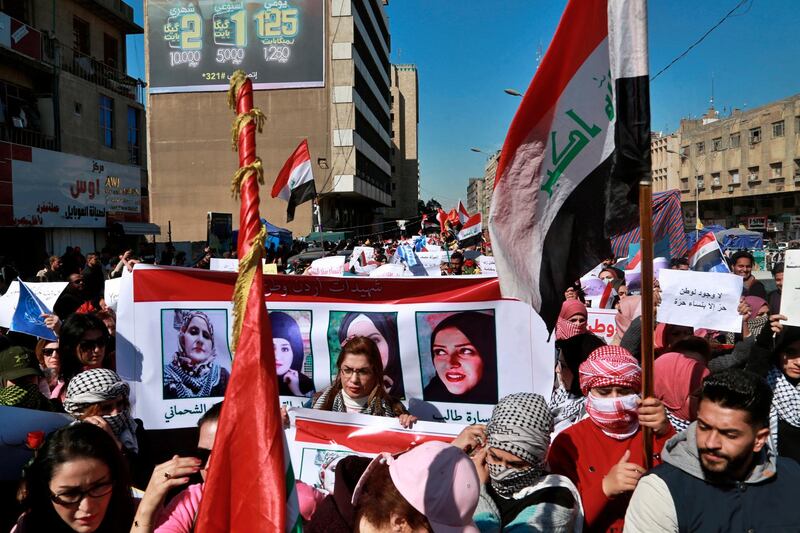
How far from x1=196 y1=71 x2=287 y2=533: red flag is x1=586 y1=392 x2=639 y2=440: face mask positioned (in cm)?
154

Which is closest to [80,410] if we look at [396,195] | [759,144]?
[759,144]

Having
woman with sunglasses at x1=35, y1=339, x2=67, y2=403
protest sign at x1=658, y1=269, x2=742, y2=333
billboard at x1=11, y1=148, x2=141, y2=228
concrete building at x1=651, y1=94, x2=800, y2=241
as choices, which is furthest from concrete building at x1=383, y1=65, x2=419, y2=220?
woman with sunglasses at x1=35, y1=339, x2=67, y2=403

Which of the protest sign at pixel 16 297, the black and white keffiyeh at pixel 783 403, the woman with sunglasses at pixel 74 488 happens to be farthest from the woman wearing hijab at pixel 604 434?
the protest sign at pixel 16 297

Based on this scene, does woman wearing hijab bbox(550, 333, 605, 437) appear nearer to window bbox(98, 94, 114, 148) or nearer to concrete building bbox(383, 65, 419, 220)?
window bbox(98, 94, 114, 148)

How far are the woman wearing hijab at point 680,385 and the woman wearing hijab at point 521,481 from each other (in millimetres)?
1105

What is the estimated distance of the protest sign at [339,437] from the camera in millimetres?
3156

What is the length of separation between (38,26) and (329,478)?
924 inches

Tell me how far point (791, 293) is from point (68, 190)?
21.1m

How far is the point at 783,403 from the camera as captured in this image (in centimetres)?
323

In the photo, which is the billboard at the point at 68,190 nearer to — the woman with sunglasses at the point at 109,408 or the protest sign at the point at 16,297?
the protest sign at the point at 16,297

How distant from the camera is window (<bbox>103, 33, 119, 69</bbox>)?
25.8 meters

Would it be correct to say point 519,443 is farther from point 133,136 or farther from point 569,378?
point 133,136

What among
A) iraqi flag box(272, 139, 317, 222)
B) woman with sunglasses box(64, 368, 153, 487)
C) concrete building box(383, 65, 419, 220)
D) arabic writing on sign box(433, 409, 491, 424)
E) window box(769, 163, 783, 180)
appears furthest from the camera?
concrete building box(383, 65, 419, 220)

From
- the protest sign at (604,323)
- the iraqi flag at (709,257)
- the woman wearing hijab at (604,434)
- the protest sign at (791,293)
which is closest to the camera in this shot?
the woman wearing hijab at (604,434)
